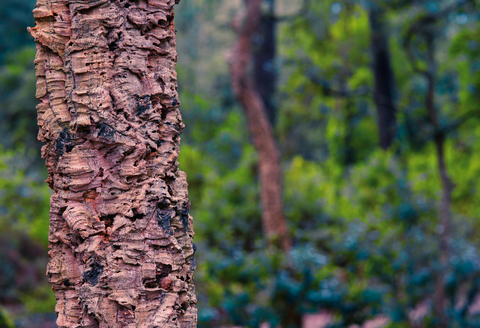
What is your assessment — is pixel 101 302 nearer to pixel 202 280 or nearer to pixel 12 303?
pixel 202 280

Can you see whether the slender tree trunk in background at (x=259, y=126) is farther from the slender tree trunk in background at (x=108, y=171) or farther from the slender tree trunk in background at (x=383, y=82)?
the slender tree trunk in background at (x=383, y=82)

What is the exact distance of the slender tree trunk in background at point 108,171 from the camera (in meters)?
1.28

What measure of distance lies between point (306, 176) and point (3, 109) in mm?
9517

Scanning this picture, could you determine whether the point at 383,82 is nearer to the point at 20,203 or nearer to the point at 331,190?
the point at 331,190

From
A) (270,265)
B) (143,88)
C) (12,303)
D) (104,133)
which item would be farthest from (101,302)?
(12,303)

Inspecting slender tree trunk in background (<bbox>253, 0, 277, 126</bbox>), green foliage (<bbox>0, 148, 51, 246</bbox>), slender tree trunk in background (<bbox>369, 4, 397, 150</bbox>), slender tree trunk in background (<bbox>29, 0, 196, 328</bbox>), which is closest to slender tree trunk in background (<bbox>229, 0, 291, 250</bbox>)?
slender tree trunk in background (<bbox>253, 0, 277, 126</bbox>)

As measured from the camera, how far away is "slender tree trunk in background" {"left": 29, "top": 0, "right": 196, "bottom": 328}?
1278mm

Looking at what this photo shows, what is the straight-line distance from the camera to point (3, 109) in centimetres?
1298

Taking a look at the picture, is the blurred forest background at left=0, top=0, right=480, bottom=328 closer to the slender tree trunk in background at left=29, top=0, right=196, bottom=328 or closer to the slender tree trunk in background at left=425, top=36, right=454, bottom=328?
the slender tree trunk in background at left=425, top=36, right=454, bottom=328

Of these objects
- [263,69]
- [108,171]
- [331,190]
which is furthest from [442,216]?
[263,69]

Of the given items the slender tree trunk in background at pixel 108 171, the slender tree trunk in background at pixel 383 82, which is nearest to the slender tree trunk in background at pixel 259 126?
the slender tree trunk in background at pixel 108 171

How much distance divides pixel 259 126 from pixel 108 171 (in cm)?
542

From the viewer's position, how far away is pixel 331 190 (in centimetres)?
991

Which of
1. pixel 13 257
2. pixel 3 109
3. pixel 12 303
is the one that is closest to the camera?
pixel 12 303
